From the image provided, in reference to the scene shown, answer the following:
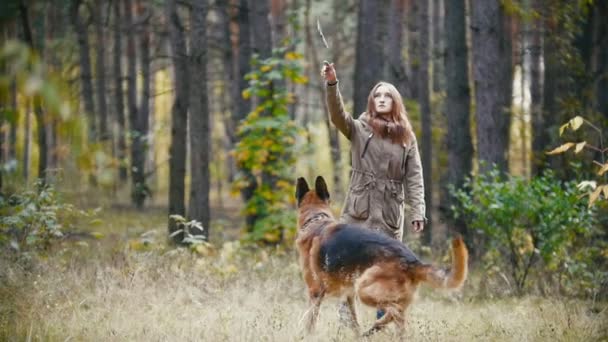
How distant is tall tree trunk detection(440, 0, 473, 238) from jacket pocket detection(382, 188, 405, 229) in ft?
22.4

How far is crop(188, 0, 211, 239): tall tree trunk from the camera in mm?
10133

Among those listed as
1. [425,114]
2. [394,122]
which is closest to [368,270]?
[394,122]

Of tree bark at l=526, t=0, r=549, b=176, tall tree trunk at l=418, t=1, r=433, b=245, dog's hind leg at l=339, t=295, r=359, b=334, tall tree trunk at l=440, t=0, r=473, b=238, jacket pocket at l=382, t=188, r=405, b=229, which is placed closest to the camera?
dog's hind leg at l=339, t=295, r=359, b=334

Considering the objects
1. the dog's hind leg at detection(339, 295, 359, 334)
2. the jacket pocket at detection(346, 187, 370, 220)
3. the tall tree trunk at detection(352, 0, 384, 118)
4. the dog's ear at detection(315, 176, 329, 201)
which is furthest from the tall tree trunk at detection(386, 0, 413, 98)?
the dog's hind leg at detection(339, 295, 359, 334)

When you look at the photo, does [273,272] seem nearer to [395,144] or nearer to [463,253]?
[395,144]

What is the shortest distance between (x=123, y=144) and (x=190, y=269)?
17085mm

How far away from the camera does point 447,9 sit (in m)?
12.9

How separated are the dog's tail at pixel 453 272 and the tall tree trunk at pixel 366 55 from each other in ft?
23.2

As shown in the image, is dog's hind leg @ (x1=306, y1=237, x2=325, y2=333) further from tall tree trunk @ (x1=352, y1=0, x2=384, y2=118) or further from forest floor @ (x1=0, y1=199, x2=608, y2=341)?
tall tree trunk @ (x1=352, y1=0, x2=384, y2=118)

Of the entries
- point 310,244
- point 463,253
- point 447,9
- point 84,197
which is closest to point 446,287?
point 463,253

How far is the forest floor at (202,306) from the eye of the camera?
562 centimetres

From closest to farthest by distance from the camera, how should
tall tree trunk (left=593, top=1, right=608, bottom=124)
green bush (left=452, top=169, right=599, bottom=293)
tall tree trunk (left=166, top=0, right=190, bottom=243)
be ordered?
1. green bush (left=452, top=169, right=599, bottom=293)
2. tall tree trunk (left=166, top=0, right=190, bottom=243)
3. tall tree trunk (left=593, top=1, right=608, bottom=124)

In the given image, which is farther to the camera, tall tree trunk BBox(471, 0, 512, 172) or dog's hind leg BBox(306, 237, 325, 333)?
tall tree trunk BBox(471, 0, 512, 172)

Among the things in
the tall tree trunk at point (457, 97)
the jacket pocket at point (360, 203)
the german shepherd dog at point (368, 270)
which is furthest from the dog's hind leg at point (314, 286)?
the tall tree trunk at point (457, 97)
